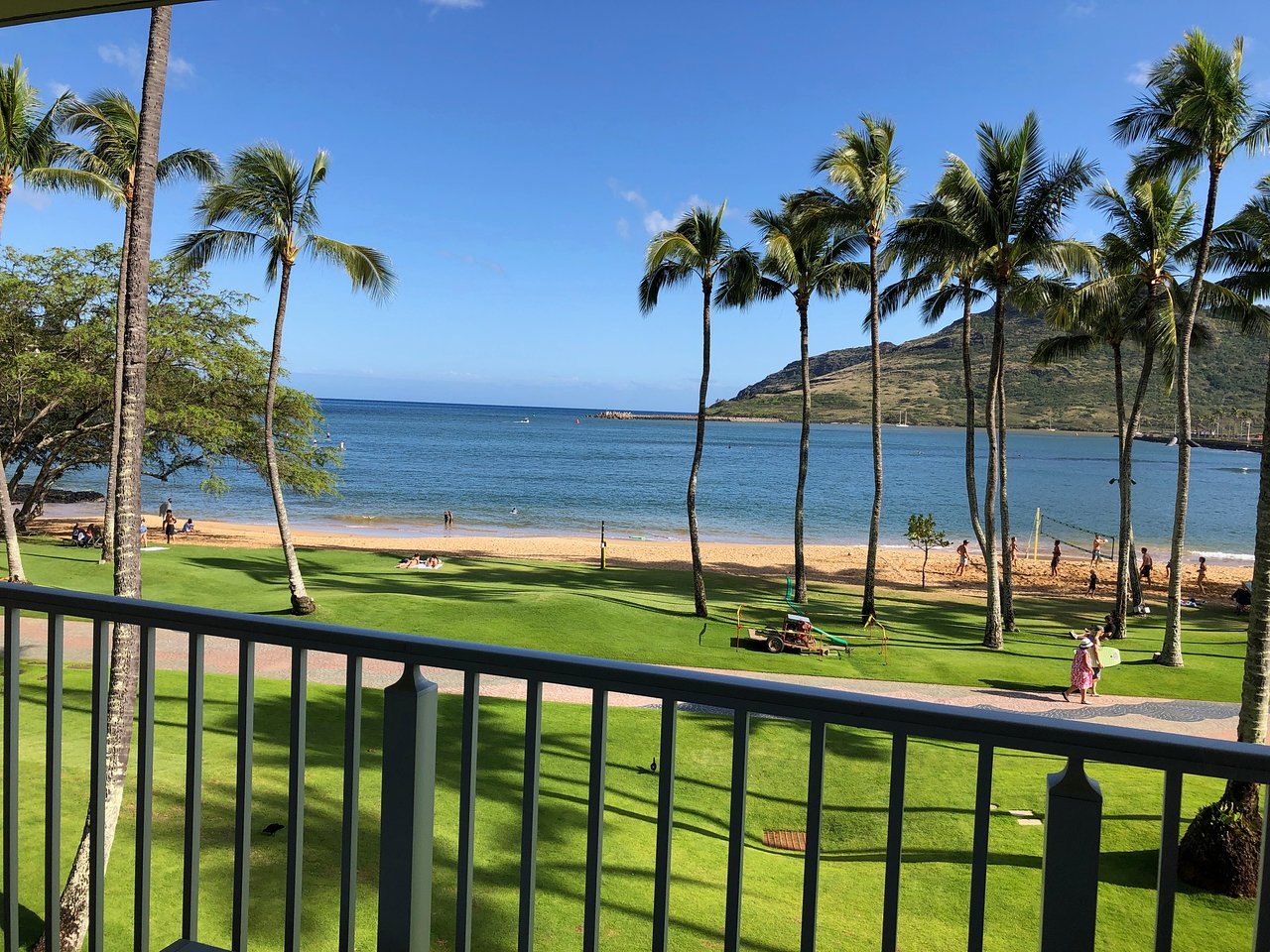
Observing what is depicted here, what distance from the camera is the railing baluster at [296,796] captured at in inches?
71.5

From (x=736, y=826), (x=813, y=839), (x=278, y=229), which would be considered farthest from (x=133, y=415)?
A: (x=278, y=229)

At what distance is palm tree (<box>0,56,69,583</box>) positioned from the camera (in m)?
14.9

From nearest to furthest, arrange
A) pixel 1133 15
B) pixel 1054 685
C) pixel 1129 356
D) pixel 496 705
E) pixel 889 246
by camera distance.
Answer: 1. pixel 496 705
2. pixel 1054 685
3. pixel 1133 15
4. pixel 889 246
5. pixel 1129 356

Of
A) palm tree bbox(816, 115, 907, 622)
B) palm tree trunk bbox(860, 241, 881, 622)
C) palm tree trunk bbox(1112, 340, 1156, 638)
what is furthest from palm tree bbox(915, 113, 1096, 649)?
palm tree trunk bbox(1112, 340, 1156, 638)

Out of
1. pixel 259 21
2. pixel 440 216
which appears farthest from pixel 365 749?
pixel 440 216

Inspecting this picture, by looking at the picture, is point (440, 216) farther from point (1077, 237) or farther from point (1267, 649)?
point (1267, 649)

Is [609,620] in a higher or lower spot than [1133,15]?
lower

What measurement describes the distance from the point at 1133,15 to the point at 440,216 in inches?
2599

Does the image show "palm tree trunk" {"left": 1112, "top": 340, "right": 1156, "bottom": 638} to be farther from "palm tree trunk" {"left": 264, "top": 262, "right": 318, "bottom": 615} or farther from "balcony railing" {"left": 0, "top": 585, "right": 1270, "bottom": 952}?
"balcony railing" {"left": 0, "top": 585, "right": 1270, "bottom": 952}

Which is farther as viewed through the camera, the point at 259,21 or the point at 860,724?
the point at 259,21

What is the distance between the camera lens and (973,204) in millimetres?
Result: 18328

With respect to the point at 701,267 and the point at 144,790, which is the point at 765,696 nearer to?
the point at 144,790

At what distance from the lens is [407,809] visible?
1735mm

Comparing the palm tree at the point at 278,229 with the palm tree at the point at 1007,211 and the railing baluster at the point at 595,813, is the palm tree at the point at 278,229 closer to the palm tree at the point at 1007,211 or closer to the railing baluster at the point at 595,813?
the palm tree at the point at 1007,211
